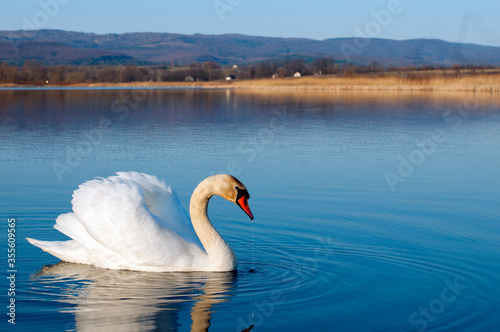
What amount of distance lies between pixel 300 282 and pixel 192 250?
1.36 m

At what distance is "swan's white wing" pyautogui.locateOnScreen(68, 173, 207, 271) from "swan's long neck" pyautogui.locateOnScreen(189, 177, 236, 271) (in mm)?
160

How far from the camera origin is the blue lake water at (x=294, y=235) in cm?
627

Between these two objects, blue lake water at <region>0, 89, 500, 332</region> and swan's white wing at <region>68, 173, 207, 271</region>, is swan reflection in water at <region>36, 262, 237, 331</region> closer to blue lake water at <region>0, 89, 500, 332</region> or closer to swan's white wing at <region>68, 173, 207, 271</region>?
blue lake water at <region>0, 89, 500, 332</region>

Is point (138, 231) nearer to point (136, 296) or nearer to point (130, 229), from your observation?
point (130, 229)

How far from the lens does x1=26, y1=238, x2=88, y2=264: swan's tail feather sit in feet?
25.5

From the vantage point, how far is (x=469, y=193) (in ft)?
40.1

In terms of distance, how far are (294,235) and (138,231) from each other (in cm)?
274

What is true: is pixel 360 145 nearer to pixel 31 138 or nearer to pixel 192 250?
pixel 31 138

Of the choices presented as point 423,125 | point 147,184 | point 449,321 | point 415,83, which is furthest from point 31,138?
point 415,83

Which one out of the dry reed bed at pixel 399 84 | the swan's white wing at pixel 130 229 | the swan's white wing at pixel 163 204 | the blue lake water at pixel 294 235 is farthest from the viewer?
the dry reed bed at pixel 399 84

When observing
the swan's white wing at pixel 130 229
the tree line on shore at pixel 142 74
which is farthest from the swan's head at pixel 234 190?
the tree line on shore at pixel 142 74

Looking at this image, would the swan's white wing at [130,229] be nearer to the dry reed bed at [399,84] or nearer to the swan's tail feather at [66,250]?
the swan's tail feather at [66,250]

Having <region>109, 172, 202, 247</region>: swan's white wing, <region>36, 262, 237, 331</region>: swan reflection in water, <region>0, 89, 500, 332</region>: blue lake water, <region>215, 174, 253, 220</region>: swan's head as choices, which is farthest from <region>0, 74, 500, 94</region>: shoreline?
<region>36, 262, 237, 331</region>: swan reflection in water

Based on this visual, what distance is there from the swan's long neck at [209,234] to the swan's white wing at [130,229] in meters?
0.16
